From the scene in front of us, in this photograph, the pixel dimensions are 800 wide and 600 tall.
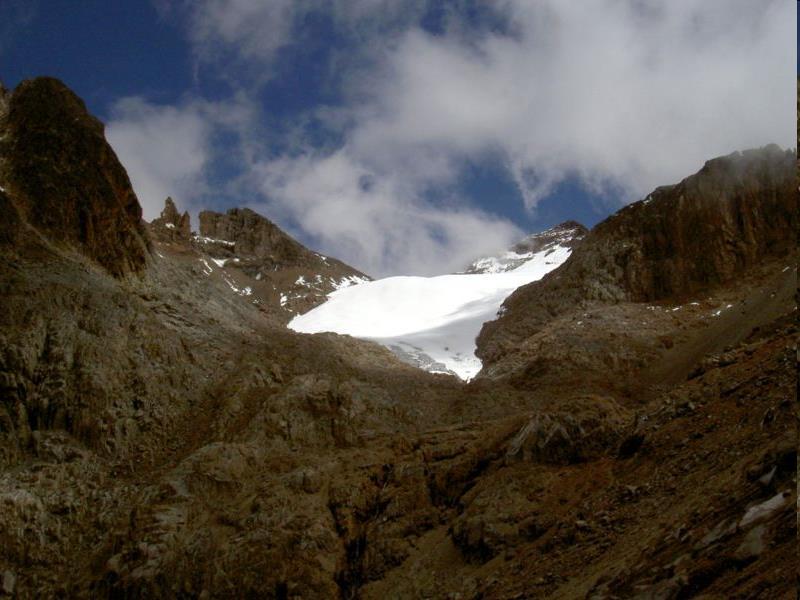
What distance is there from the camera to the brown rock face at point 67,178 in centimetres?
2948

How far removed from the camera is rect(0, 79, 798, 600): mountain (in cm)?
1254

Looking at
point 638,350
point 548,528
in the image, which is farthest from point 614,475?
point 638,350

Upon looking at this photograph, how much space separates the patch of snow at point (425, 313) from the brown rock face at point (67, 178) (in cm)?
1715

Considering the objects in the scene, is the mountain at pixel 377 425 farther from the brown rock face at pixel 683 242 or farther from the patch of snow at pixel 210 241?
the patch of snow at pixel 210 241

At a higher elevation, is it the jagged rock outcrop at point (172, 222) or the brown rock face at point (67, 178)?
the jagged rock outcrop at point (172, 222)

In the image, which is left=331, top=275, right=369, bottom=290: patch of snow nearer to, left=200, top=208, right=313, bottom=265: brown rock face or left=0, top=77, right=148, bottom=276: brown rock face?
left=200, top=208, right=313, bottom=265: brown rock face

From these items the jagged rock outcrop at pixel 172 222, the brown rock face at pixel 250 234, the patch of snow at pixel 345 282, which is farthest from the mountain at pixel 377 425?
the brown rock face at pixel 250 234

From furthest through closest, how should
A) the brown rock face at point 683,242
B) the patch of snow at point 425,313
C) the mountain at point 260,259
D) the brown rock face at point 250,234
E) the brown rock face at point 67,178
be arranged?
the brown rock face at point 250,234 → the mountain at point 260,259 → the patch of snow at point 425,313 → the brown rock face at point 683,242 → the brown rock face at point 67,178

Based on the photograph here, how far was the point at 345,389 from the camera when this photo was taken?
1030 inches

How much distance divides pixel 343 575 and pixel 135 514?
607cm

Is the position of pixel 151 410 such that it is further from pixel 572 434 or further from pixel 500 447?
pixel 572 434

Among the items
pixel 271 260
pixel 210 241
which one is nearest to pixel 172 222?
pixel 271 260

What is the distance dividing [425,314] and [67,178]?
31493 millimetres

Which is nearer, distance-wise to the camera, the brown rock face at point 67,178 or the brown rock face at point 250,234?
the brown rock face at point 67,178
